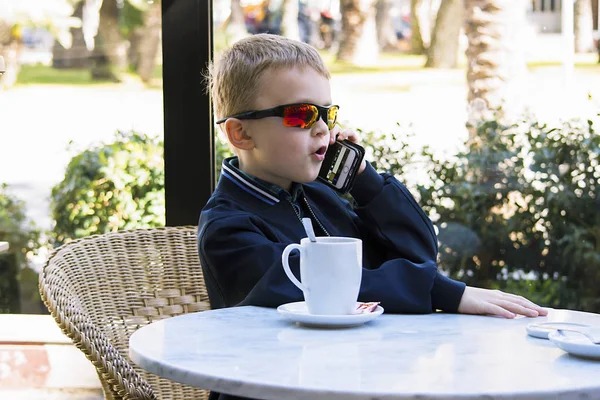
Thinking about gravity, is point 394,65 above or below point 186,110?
above

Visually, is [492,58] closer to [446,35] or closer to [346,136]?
[446,35]

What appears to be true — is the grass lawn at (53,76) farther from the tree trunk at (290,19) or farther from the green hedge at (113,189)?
the tree trunk at (290,19)

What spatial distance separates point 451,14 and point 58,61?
5.63ft

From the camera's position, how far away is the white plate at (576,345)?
130 centimetres

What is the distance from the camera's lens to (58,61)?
4027 mm

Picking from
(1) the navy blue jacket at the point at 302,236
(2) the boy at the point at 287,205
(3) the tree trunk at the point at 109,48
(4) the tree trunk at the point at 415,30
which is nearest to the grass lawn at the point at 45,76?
(3) the tree trunk at the point at 109,48

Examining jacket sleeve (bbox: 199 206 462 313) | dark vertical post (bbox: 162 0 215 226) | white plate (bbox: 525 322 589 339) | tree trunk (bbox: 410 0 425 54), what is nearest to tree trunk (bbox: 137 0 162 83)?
dark vertical post (bbox: 162 0 215 226)

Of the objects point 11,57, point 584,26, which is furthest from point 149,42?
point 584,26

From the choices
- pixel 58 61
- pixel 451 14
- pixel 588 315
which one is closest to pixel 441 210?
Answer: pixel 451 14

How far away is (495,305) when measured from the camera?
1.71m

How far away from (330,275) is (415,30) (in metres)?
2.43

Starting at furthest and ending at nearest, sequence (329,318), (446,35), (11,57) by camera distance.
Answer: (11,57) → (446,35) → (329,318)

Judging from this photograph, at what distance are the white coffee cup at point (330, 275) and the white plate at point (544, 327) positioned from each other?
29cm

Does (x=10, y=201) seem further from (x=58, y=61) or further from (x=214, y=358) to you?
(x=214, y=358)
